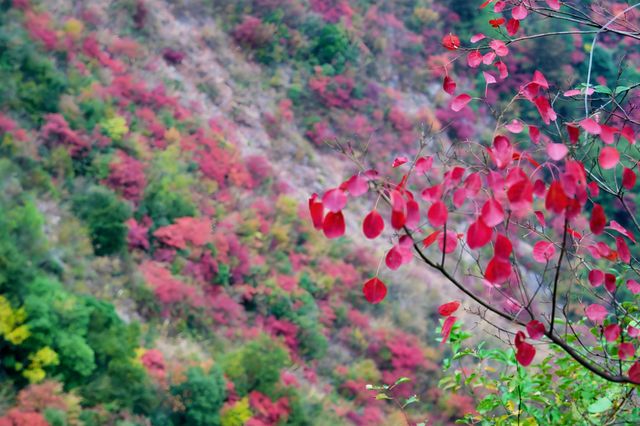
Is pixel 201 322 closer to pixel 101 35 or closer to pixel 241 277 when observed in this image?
pixel 241 277

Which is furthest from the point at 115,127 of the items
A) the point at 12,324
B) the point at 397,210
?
the point at 397,210

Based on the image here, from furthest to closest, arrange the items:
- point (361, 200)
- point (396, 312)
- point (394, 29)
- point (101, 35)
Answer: point (394, 29) → point (361, 200) → point (101, 35) → point (396, 312)

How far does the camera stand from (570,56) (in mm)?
18094

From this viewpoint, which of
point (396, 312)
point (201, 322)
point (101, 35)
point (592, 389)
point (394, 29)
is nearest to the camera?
point (592, 389)

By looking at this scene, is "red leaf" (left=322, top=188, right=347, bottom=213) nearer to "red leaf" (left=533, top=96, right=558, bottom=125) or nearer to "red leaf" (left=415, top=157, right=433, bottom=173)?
"red leaf" (left=415, top=157, right=433, bottom=173)

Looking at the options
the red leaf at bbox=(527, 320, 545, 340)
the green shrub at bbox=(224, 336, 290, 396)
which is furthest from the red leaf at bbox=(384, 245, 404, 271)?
the green shrub at bbox=(224, 336, 290, 396)

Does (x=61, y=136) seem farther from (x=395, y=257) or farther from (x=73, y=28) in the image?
(x=395, y=257)

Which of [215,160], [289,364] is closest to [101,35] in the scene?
[215,160]

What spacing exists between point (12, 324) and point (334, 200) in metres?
5.52

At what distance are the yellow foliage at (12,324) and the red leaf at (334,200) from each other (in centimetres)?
542

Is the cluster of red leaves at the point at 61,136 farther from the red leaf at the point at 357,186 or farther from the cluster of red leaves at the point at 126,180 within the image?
the red leaf at the point at 357,186

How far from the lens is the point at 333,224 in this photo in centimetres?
116

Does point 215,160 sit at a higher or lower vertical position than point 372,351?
higher

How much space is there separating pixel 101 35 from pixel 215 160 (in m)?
2.99
